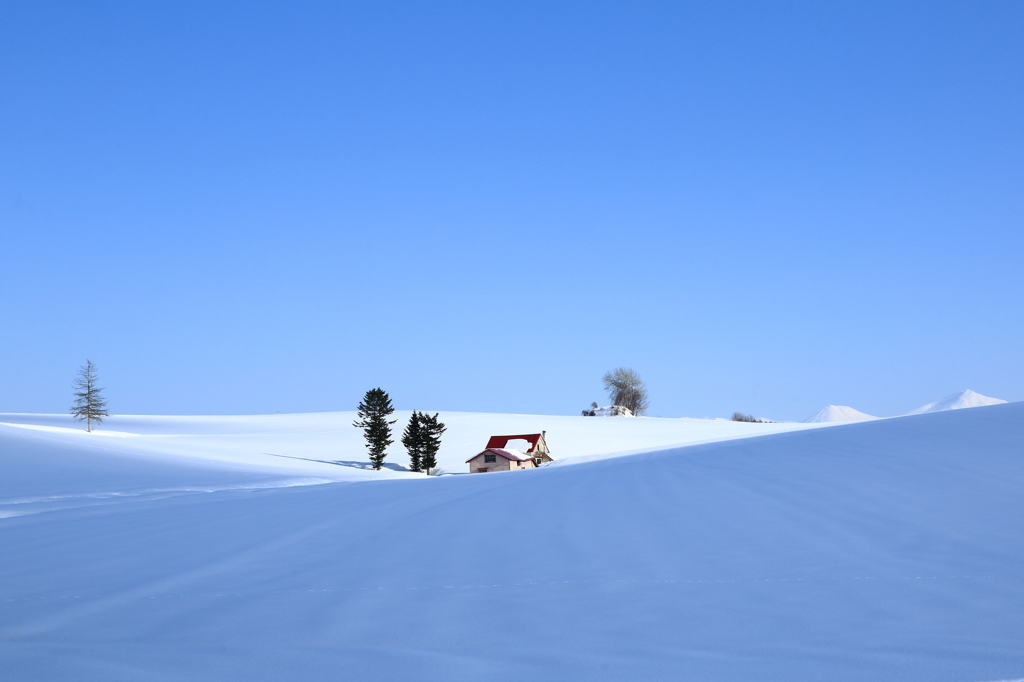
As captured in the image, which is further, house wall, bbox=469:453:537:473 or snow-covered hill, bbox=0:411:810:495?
snow-covered hill, bbox=0:411:810:495

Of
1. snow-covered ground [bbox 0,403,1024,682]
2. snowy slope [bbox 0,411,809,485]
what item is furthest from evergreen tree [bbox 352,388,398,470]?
snow-covered ground [bbox 0,403,1024,682]

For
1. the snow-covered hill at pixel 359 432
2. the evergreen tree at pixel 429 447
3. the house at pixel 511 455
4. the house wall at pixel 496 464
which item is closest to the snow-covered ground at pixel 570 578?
the snow-covered hill at pixel 359 432

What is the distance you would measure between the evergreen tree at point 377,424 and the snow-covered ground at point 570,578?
1181 inches

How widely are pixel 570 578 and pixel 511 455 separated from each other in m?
31.1

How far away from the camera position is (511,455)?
1363 inches

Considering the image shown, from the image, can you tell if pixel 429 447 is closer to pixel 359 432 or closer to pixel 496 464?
pixel 496 464

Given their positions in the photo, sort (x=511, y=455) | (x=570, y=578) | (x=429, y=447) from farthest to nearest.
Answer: (x=429, y=447) < (x=511, y=455) < (x=570, y=578)

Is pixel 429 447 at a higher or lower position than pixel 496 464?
higher

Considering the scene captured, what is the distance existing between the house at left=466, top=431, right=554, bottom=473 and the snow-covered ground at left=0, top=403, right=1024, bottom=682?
84.3 feet

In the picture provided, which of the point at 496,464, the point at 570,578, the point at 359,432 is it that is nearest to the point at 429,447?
the point at 496,464

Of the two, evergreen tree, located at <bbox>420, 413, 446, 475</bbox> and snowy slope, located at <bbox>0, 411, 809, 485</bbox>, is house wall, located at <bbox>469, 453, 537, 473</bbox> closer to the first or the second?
snowy slope, located at <bbox>0, 411, 809, 485</bbox>

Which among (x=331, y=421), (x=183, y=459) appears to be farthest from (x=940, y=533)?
(x=331, y=421)

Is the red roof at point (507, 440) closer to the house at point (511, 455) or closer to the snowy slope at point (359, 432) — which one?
the house at point (511, 455)

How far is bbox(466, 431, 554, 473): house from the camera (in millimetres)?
34719
